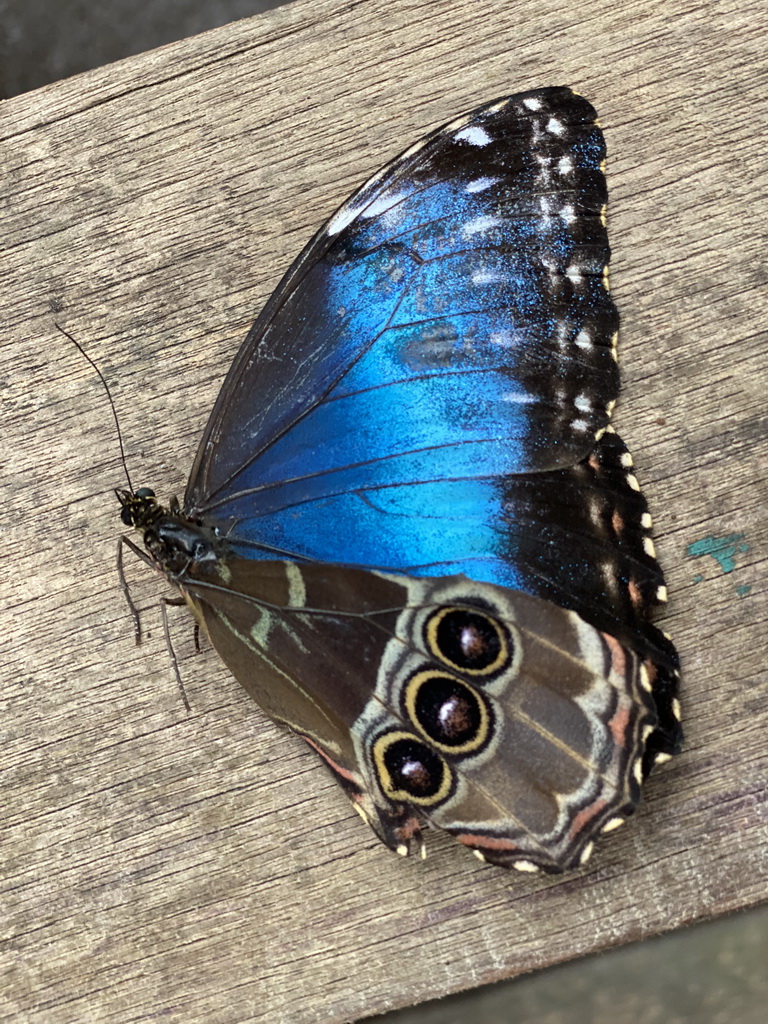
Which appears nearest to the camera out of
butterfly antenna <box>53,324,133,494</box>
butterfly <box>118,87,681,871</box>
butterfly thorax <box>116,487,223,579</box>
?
butterfly <box>118,87,681,871</box>

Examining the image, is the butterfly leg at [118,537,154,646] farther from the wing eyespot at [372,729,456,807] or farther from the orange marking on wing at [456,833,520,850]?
the orange marking on wing at [456,833,520,850]

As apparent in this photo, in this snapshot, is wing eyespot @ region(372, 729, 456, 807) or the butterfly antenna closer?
wing eyespot @ region(372, 729, 456, 807)

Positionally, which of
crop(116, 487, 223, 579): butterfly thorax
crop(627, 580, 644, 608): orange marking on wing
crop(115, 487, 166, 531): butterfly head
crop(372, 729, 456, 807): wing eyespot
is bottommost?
crop(372, 729, 456, 807): wing eyespot

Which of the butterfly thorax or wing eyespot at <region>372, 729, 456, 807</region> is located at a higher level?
the butterfly thorax

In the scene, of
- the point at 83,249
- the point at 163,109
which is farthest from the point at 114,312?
the point at 163,109

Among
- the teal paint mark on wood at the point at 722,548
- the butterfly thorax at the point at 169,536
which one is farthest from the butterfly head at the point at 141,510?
the teal paint mark on wood at the point at 722,548

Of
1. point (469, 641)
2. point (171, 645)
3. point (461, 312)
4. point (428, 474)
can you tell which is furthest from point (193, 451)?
point (469, 641)

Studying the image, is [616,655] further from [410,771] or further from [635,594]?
[410,771]

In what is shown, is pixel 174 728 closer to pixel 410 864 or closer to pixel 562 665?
pixel 410 864

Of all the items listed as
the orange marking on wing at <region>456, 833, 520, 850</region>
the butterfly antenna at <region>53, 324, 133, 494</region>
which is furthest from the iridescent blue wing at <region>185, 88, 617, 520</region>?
the orange marking on wing at <region>456, 833, 520, 850</region>
